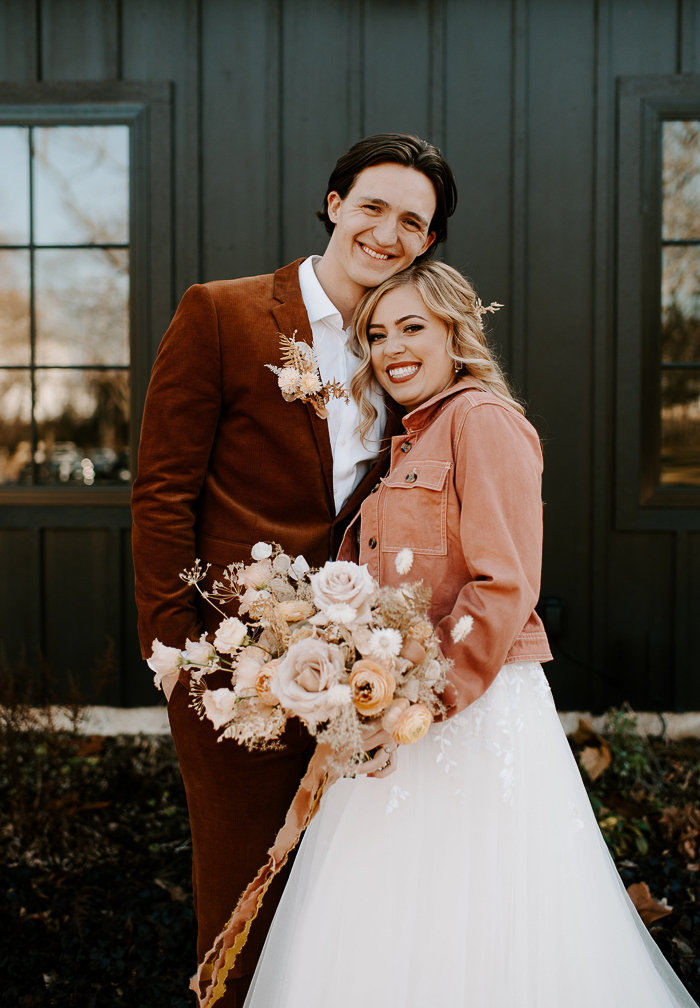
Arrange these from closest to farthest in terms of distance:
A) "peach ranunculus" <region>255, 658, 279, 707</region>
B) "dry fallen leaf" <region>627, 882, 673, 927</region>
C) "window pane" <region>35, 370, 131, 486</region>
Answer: "peach ranunculus" <region>255, 658, 279, 707</region>
"dry fallen leaf" <region>627, 882, 673, 927</region>
"window pane" <region>35, 370, 131, 486</region>

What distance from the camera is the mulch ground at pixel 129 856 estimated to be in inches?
90.7

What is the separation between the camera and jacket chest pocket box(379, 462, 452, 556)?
1656 millimetres

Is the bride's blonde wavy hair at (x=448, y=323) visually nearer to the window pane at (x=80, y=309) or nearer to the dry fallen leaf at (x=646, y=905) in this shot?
the dry fallen leaf at (x=646, y=905)

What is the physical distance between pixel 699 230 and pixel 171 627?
12.3 ft

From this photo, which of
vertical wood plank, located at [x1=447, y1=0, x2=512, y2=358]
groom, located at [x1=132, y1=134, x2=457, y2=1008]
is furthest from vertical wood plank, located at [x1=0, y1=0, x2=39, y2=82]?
groom, located at [x1=132, y1=134, x2=457, y2=1008]

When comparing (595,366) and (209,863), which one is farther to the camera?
(595,366)

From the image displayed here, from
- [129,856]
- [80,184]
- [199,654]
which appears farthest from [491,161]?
[129,856]

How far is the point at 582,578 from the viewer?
151 inches

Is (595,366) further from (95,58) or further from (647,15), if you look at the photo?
(95,58)

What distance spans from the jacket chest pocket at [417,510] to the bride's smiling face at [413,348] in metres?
0.26

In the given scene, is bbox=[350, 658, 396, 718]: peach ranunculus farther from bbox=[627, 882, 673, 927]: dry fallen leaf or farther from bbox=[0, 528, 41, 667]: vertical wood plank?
bbox=[0, 528, 41, 667]: vertical wood plank

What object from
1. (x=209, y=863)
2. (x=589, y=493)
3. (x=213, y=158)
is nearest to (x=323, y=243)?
(x=213, y=158)

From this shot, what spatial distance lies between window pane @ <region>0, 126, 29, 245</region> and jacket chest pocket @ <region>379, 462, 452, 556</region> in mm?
3376

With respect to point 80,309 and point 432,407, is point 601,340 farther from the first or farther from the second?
point 80,309
